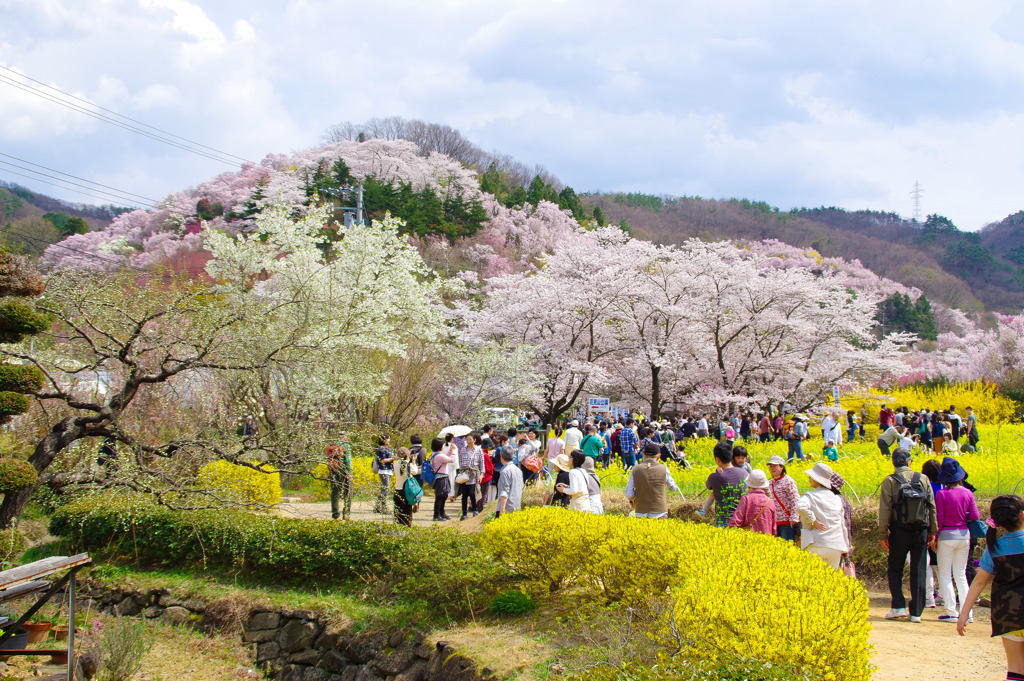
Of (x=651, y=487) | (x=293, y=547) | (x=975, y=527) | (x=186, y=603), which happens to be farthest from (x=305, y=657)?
(x=975, y=527)

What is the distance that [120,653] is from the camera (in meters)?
6.14

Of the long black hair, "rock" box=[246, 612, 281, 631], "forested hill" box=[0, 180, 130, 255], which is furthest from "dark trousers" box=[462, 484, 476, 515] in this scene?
"forested hill" box=[0, 180, 130, 255]

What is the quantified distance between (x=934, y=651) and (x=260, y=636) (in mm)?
6578

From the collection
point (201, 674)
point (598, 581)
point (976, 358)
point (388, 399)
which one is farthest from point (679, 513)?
point (976, 358)

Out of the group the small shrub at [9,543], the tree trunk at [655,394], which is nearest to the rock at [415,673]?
the small shrub at [9,543]

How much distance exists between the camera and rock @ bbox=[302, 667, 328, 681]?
21.4ft

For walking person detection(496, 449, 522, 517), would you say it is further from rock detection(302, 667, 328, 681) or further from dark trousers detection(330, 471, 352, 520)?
rock detection(302, 667, 328, 681)

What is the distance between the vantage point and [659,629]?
386 centimetres

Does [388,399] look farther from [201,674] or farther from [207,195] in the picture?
[207,195]

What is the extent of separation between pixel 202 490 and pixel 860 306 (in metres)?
21.7

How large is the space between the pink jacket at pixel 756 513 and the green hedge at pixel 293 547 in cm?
229

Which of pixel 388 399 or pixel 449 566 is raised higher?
pixel 388 399

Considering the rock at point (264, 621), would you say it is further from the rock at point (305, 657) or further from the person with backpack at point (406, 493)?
the person with backpack at point (406, 493)

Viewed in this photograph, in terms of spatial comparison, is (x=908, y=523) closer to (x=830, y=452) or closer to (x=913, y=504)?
(x=913, y=504)
